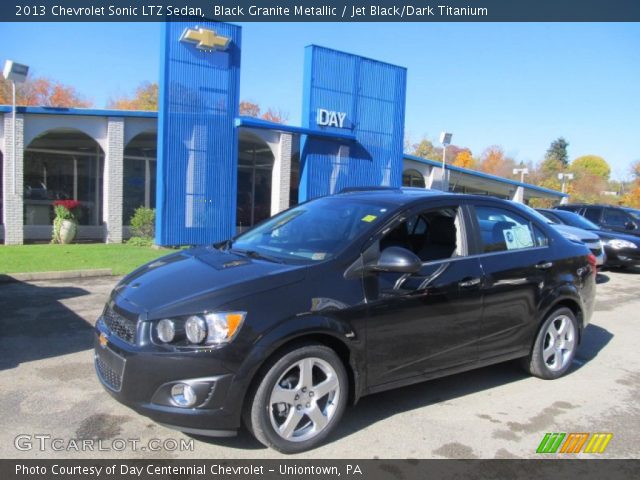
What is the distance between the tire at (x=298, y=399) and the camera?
3393 mm

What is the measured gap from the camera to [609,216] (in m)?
15.9

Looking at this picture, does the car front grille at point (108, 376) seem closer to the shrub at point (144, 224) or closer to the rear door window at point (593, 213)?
the shrub at point (144, 224)

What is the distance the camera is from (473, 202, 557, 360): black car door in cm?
462

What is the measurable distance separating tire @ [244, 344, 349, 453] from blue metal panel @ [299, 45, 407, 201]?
13.7 meters

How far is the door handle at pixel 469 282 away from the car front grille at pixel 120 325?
8.20 feet

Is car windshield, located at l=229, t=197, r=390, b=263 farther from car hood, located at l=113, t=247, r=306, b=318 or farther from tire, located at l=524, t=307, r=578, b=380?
tire, located at l=524, t=307, r=578, b=380

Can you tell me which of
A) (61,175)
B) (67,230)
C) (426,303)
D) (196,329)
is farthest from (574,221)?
(61,175)

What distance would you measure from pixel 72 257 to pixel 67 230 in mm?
3635

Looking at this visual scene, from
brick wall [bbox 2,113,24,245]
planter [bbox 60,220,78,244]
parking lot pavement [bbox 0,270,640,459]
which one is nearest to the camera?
parking lot pavement [bbox 0,270,640,459]

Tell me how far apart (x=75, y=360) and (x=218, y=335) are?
2.56 meters

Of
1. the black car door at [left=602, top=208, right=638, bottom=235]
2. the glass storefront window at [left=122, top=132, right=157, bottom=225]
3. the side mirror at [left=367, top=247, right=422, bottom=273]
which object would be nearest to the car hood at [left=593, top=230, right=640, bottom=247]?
the black car door at [left=602, top=208, right=638, bottom=235]

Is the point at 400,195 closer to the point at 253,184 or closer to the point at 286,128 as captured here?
the point at 286,128

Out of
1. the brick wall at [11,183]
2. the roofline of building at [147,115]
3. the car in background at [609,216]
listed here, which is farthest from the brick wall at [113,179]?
the car in background at [609,216]

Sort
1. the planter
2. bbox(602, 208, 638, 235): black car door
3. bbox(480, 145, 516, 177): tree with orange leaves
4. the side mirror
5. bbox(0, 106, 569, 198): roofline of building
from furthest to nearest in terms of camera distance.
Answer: bbox(480, 145, 516, 177): tree with orange leaves
bbox(602, 208, 638, 235): black car door
the planter
bbox(0, 106, 569, 198): roofline of building
the side mirror
